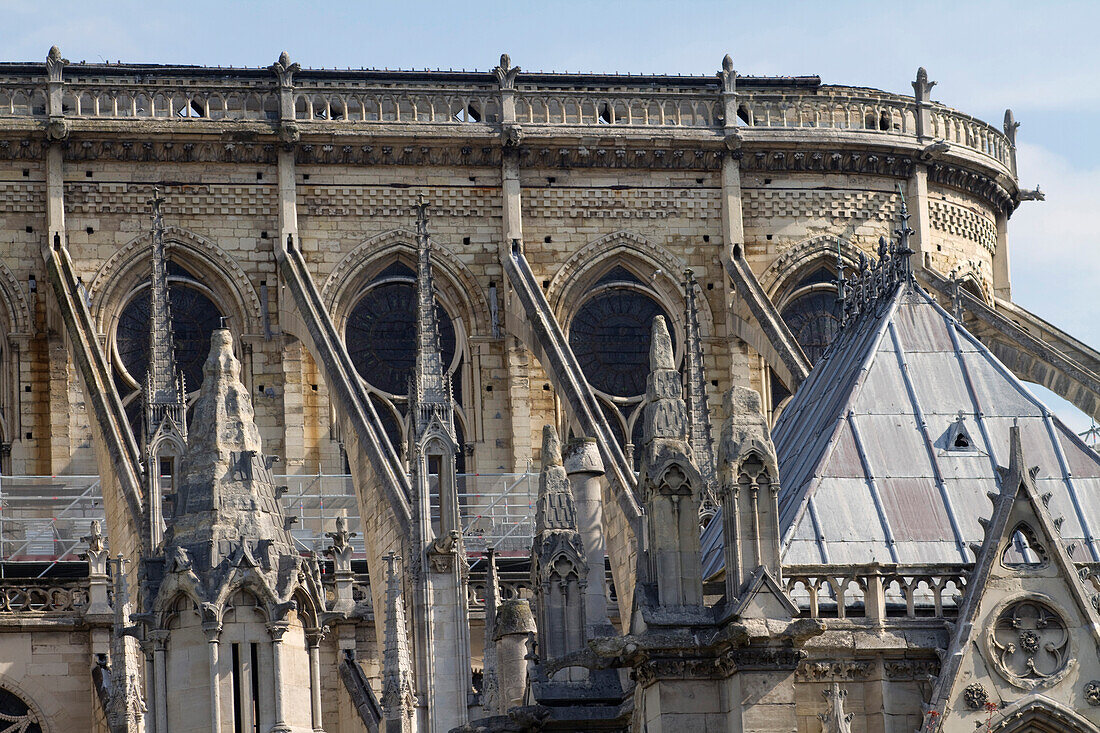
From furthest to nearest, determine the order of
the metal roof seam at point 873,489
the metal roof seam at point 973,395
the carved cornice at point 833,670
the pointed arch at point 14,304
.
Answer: the pointed arch at point 14,304 < the metal roof seam at point 973,395 < the metal roof seam at point 873,489 < the carved cornice at point 833,670

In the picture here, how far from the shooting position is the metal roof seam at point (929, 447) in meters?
20.9

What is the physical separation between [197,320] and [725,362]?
28.1ft

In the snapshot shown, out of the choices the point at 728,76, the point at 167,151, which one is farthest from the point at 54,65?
the point at 728,76

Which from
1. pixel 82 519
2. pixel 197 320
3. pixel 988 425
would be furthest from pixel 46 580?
pixel 988 425

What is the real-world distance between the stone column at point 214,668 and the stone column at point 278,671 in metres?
0.40

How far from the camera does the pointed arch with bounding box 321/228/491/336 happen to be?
4372 cm

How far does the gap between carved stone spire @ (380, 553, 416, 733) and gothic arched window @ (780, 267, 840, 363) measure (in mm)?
17523

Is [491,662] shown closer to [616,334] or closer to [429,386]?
[429,386]

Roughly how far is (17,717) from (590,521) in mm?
15477

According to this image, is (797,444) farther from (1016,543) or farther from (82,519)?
(82,519)

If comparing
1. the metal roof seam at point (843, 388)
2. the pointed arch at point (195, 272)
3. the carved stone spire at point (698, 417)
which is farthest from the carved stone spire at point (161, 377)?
the metal roof seam at point (843, 388)

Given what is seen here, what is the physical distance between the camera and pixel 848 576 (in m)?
20.3

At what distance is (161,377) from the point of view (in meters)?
35.0

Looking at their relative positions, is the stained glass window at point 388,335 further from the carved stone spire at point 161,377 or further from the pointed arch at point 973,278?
the pointed arch at point 973,278
